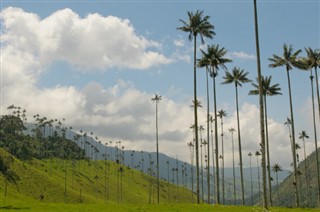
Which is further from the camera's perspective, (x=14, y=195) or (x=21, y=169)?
(x=21, y=169)

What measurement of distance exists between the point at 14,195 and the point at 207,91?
86.4 meters

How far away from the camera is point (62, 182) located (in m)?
197

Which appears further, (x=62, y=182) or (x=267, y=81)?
(x=62, y=182)

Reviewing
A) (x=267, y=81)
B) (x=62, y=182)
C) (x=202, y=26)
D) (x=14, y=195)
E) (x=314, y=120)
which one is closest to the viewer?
(x=202, y=26)

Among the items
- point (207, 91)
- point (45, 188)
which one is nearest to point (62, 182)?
point (45, 188)

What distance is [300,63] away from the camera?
71.2 metres

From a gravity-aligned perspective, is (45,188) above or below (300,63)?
below

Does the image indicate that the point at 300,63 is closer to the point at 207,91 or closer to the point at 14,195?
the point at 207,91

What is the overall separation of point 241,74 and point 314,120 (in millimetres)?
20659

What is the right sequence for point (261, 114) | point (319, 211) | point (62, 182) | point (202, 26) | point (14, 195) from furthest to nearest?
point (62, 182) < point (14, 195) < point (202, 26) < point (319, 211) < point (261, 114)

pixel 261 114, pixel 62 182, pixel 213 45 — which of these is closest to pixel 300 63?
pixel 213 45

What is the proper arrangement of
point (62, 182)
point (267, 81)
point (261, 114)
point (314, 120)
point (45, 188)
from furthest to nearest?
1. point (62, 182)
2. point (45, 188)
3. point (314, 120)
4. point (267, 81)
5. point (261, 114)

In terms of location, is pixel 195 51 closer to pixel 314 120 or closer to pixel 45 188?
pixel 314 120

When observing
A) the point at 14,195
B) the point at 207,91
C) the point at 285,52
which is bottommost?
the point at 14,195
